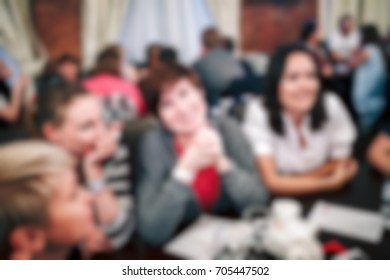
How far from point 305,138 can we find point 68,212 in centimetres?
105

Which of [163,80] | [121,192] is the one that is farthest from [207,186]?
[163,80]

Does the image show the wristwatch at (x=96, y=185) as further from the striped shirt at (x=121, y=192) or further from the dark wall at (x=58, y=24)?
the dark wall at (x=58, y=24)

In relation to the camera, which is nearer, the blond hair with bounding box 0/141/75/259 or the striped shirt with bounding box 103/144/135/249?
the blond hair with bounding box 0/141/75/259

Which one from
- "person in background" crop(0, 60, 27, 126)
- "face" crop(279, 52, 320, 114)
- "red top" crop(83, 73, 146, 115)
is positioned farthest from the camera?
"face" crop(279, 52, 320, 114)

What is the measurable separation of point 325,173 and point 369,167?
0.61 ft

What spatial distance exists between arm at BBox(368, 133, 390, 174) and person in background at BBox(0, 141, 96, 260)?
122cm

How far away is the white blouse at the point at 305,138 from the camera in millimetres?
1794

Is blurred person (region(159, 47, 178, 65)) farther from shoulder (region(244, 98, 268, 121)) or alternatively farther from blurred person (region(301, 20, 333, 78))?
blurred person (region(301, 20, 333, 78))

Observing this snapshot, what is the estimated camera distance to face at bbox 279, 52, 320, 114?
1736mm

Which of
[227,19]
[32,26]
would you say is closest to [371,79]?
[227,19]

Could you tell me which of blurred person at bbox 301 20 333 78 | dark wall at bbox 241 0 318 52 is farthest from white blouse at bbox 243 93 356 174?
dark wall at bbox 241 0 318 52

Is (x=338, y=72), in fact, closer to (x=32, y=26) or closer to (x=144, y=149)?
(x=144, y=149)

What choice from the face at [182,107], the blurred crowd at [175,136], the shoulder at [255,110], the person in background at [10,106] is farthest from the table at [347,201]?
the person in background at [10,106]

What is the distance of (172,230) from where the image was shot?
5.55 feet
